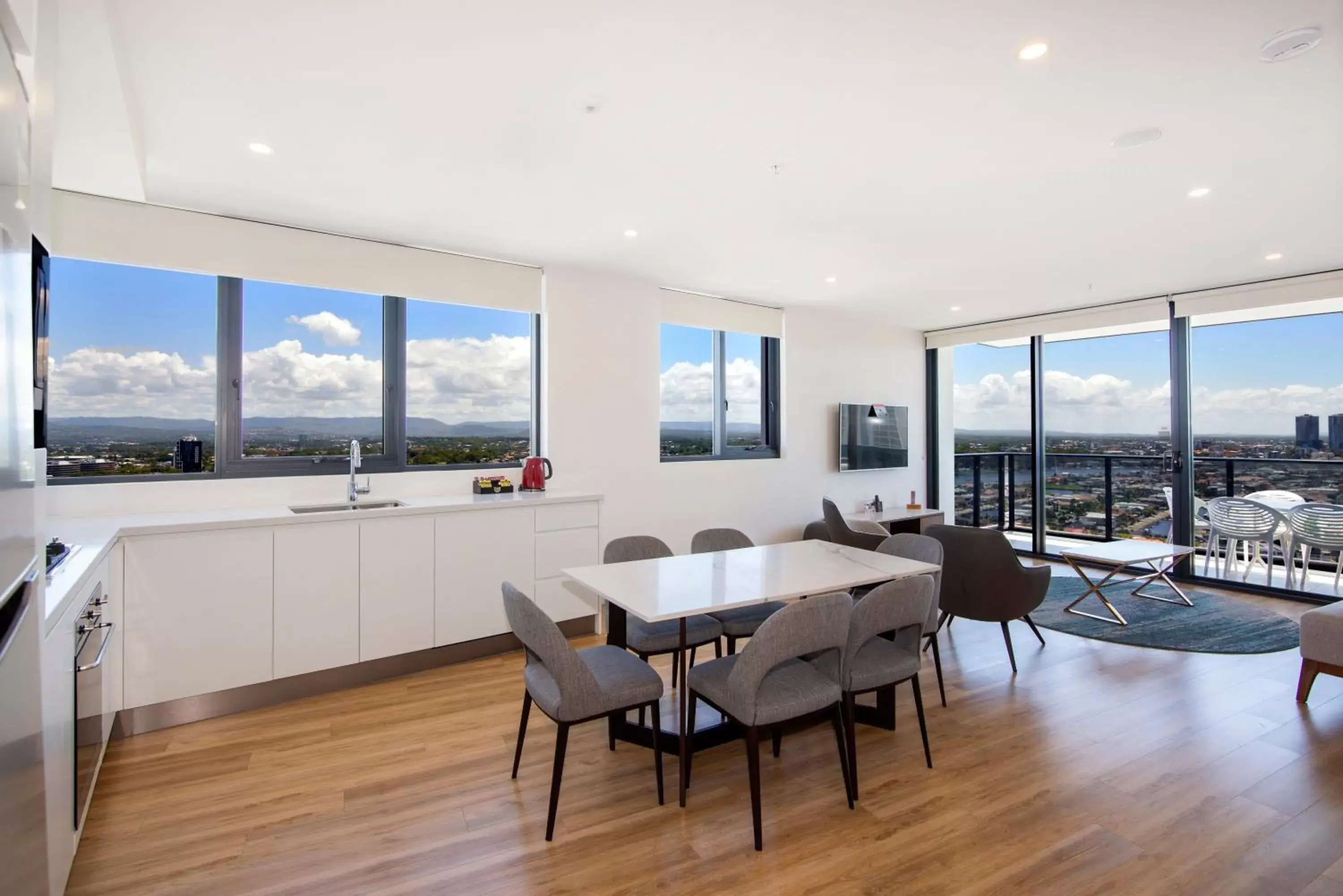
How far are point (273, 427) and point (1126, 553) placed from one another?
609 centimetres

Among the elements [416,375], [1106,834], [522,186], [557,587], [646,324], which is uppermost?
[522,186]

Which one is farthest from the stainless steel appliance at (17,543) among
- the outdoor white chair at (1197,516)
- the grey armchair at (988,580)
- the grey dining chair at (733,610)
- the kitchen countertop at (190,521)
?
the outdoor white chair at (1197,516)

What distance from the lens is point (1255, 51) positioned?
6.96 ft

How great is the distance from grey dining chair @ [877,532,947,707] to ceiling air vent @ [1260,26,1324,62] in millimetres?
2223

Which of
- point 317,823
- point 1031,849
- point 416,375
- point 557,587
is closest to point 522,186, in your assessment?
point 416,375

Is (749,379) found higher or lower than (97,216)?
lower

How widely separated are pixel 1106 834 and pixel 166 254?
5.00 meters

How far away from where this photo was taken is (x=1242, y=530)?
5621 mm

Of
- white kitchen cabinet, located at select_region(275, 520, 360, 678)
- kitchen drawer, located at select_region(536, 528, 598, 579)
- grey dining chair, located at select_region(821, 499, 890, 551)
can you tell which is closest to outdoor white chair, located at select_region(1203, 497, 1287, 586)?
grey dining chair, located at select_region(821, 499, 890, 551)

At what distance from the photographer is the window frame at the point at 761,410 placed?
5.77 metres

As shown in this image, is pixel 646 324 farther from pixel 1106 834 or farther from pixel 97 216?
pixel 1106 834

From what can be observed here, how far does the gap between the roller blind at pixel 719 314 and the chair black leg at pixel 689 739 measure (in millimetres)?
3482

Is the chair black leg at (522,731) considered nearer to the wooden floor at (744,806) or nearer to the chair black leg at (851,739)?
the wooden floor at (744,806)

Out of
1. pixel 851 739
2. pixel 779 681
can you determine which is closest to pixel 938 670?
pixel 851 739
